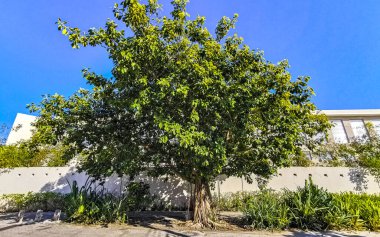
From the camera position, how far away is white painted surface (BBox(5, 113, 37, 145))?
72.2 feet

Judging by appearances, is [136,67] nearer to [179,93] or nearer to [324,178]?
[179,93]

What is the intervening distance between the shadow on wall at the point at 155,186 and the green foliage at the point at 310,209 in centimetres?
601

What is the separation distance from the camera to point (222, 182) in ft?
43.4

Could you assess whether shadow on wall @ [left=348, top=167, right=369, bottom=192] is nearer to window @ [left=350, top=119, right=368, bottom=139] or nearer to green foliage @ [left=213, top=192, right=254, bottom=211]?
green foliage @ [left=213, top=192, right=254, bottom=211]

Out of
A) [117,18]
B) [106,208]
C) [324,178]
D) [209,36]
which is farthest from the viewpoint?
[324,178]

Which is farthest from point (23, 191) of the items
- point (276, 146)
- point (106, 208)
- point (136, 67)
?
point (276, 146)

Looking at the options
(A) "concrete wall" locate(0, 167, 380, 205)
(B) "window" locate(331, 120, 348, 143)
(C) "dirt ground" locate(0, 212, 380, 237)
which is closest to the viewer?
(C) "dirt ground" locate(0, 212, 380, 237)

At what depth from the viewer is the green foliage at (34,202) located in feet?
41.3

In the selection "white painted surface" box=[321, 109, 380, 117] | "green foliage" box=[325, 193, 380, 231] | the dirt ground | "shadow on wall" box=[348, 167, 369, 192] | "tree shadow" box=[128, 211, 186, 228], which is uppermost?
"white painted surface" box=[321, 109, 380, 117]

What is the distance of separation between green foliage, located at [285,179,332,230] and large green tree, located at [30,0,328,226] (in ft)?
4.53

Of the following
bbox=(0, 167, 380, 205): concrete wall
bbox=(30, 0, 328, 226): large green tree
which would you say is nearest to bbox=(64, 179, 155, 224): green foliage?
bbox=(30, 0, 328, 226): large green tree

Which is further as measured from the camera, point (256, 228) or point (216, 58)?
point (256, 228)

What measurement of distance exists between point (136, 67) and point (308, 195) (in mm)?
7348

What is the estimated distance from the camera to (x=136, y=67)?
6918 millimetres
